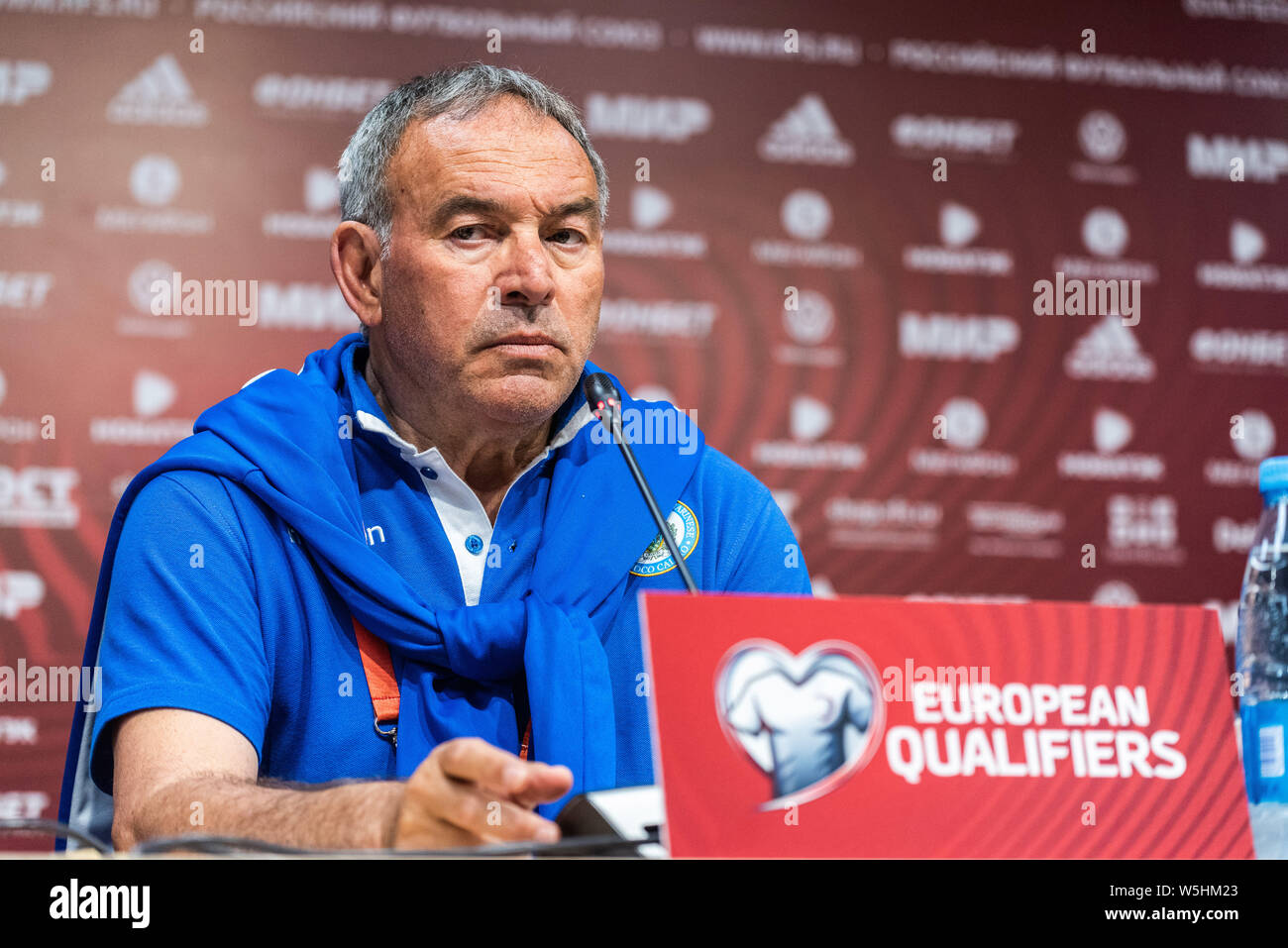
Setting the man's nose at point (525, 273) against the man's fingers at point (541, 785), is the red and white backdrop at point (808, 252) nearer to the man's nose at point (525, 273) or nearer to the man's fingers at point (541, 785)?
the man's nose at point (525, 273)

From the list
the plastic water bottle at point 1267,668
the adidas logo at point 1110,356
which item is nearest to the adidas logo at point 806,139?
the adidas logo at point 1110,356

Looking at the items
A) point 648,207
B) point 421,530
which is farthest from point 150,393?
point 421,530

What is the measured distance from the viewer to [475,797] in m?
0.83

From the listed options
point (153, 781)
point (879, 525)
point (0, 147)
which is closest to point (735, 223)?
point (879, 525)

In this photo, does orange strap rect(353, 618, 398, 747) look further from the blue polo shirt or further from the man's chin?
the man's chin

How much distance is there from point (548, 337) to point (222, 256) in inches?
78.4

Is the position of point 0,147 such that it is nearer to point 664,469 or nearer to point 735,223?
point 735,223

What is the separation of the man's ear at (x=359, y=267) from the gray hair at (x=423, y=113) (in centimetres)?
2

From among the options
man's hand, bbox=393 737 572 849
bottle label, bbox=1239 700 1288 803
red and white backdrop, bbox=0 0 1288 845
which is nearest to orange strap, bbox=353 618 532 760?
man's hand, bbox=393 737 572 849

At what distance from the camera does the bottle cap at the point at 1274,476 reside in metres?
1.24

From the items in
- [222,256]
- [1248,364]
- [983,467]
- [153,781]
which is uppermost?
[222,256]

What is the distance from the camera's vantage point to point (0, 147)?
320 centimetres

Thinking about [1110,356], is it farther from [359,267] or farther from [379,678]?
[379,678]

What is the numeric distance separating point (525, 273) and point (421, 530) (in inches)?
Answer: 13.6
